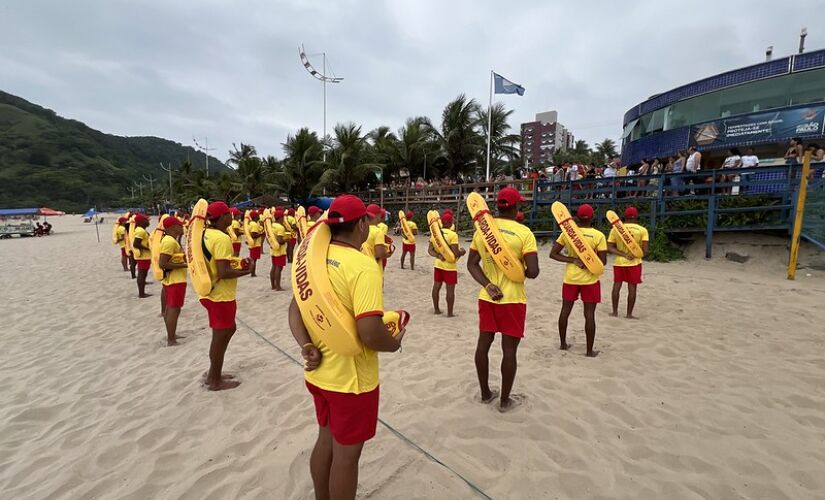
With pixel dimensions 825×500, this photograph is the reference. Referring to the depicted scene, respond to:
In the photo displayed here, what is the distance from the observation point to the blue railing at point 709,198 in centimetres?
928

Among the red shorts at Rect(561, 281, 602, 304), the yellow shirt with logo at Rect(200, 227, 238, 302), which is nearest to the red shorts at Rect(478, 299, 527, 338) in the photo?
the red shorts at Rect(561, 281, 602, 304)

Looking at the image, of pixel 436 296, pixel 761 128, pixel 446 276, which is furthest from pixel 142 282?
pixel 761 128

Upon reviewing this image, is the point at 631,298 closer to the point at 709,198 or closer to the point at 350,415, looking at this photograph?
the point at 350,415

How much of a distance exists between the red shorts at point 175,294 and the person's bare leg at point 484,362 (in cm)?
403

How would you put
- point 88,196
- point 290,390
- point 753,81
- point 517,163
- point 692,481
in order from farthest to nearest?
point 88,196, point 517,163, point 753,81, point 290,390, point 692,481

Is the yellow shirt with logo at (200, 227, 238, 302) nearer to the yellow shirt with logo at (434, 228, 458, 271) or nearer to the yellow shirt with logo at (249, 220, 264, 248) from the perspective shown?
the yellow shirt with logo at (434, 228, 458, 271)

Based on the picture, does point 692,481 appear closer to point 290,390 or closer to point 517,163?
point 290,390

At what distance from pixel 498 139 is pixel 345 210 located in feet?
89.0

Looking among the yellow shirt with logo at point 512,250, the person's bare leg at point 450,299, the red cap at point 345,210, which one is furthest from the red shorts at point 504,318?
the person's bare leg at point 450,299

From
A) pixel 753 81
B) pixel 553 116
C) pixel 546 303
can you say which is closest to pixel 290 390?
pixel 546 303

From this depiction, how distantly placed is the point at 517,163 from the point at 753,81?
1676cm

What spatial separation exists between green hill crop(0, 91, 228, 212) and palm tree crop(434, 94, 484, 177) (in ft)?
237

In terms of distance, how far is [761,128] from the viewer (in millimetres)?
13828

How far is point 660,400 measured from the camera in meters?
3.55
